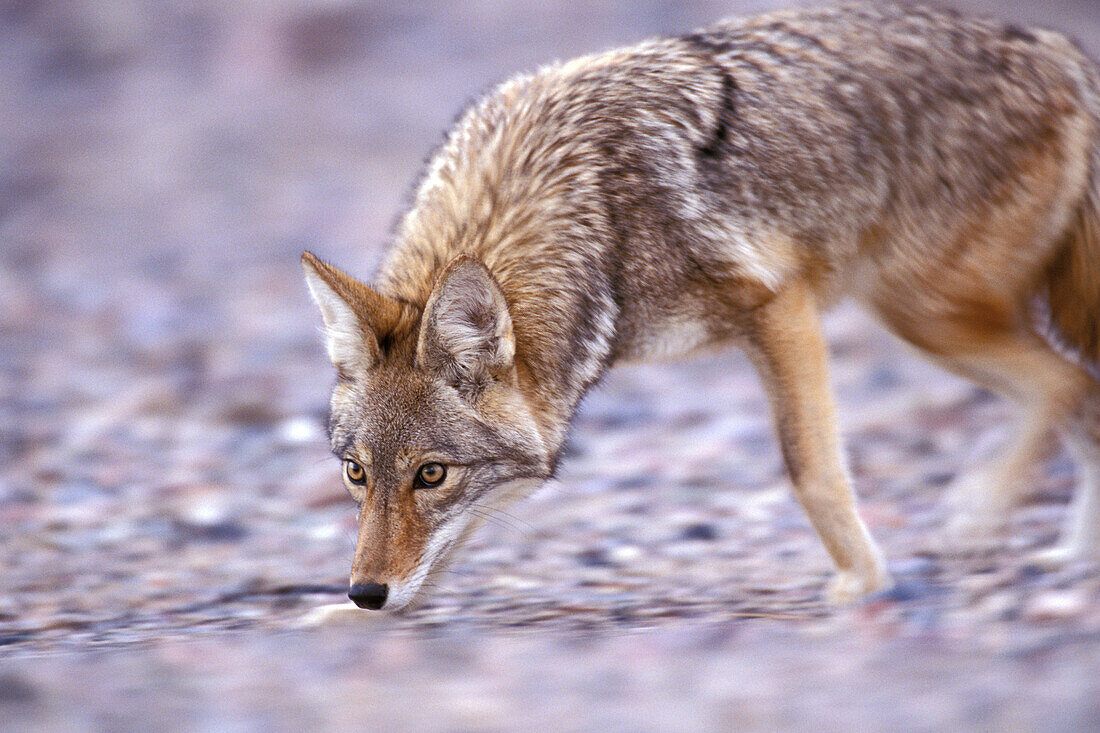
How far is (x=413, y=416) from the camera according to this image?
4.04m

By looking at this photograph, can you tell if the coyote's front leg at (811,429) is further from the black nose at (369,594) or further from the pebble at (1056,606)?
the black nose at (369,594)

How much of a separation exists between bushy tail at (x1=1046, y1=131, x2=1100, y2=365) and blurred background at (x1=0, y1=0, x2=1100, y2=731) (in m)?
0.85

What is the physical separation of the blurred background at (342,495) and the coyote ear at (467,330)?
0.76 m

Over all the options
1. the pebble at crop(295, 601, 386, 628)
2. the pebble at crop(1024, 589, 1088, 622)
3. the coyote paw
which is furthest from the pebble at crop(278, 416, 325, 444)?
the pebble at crop(1024, 589, 1088, 622)

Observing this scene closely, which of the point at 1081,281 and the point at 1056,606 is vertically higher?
the point at 1081,281

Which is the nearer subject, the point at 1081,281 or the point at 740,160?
the point at 740,160

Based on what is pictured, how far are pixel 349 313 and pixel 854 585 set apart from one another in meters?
2.08

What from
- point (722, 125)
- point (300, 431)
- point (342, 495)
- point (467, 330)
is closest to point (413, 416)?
point (467, 330)

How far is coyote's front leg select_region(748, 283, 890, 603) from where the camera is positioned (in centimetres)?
444

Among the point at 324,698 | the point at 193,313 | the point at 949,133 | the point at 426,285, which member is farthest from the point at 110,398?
the point at 949,133

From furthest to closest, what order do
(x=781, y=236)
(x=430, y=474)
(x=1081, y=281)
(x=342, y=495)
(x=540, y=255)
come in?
(x=342, y=495) → (x=1081, y=281) → (x=781, y=236) → (x=540, y=255) → (x=430, y=474)

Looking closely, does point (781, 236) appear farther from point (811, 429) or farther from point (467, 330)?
point (467, 330)

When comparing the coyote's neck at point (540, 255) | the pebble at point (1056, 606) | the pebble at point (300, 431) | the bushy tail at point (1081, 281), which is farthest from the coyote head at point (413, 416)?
the pebble at point (300, 431)

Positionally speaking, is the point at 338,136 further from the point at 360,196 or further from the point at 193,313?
the point at 193,313
